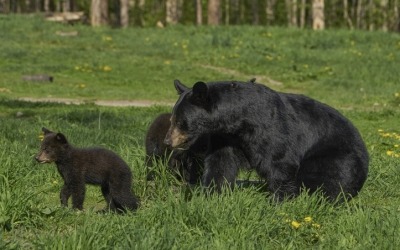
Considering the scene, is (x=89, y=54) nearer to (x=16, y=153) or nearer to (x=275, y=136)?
(x=16, y=153)

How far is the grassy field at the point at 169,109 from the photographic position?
21.8 ft

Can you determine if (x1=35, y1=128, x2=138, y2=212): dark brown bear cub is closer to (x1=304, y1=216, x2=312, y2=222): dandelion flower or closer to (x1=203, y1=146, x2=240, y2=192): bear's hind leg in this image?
(x1=203, y1=146, x2=240, y2=192): bear's hind leg

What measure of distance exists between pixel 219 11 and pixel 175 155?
103ft

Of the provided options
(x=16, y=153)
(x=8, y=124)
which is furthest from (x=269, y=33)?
(x=16, y=153)

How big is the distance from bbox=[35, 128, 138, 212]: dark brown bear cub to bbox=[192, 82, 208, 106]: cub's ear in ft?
4.19

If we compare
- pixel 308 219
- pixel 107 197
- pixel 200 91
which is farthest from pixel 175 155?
pixel 308 219

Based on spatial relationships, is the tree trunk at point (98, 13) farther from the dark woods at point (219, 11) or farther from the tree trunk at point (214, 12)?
the tree trunk at point (214, 12)

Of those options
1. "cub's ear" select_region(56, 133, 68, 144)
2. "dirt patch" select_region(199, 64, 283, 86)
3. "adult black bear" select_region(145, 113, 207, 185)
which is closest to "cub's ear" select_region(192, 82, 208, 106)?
"adult black bear" select_region(145, 113, 207, 185)

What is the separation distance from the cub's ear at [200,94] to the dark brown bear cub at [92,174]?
1.28m

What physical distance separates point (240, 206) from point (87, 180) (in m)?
2.08

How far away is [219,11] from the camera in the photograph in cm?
4059

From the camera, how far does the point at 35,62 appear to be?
90.1ft

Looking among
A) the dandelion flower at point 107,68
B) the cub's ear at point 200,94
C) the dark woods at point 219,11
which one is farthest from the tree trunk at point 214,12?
the cub's ear at point 200,94

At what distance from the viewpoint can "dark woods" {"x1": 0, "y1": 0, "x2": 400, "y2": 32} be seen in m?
39.9
